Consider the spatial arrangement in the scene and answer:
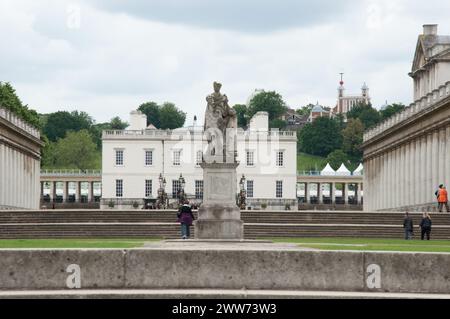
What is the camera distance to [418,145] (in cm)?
8538

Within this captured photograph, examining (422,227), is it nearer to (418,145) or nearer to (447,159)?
(447,159)

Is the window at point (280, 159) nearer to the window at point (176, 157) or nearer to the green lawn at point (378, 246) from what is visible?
the window at point (176, 157)

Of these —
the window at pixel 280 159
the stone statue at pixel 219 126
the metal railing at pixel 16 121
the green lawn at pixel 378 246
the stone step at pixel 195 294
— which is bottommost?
the stone step at pixel 195 294

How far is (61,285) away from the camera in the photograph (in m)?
21.3

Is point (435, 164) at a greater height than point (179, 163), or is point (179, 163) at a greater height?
point (179, 163)

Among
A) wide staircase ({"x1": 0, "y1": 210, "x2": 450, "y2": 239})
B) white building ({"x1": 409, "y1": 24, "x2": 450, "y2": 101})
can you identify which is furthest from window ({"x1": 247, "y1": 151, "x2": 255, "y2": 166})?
wide staircase ({"x1": 0, "y1": 210, "x2": 450, "y2": 239})

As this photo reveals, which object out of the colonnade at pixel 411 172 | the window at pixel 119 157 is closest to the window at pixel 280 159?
the window at pixel 119 157

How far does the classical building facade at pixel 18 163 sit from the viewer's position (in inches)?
3516

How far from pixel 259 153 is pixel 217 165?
4337 inches

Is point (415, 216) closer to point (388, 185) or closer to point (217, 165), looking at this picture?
point (217, 165)

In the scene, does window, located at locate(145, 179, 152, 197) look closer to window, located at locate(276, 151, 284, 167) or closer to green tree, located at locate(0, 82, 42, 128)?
window, located at locate(276, 151, 284, 167)

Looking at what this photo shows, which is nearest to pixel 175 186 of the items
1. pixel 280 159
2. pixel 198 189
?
pixel 198 189

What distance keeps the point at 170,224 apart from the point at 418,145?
36157mm

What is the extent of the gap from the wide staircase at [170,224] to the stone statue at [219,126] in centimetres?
1257
